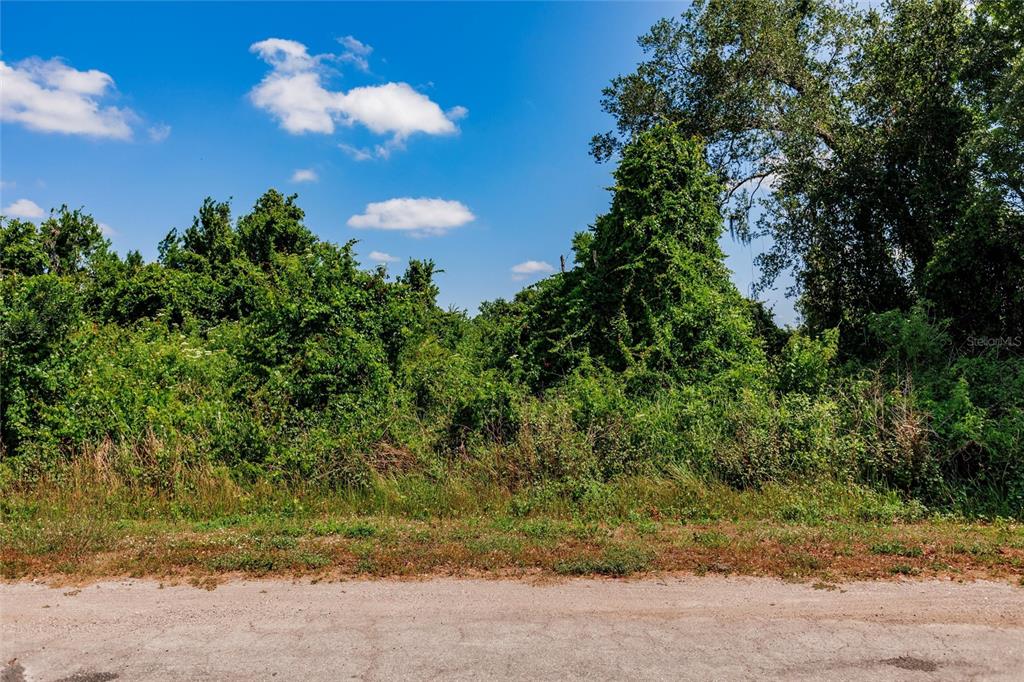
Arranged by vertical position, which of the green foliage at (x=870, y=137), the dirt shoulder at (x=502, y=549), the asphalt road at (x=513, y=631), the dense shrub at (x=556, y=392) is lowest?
the asphalt road at (x=513, y=631)

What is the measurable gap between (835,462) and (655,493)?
2.46 meters

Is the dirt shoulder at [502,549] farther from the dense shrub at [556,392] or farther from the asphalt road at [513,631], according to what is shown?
the dense shrub at [556,392]

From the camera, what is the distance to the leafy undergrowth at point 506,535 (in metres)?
6.22

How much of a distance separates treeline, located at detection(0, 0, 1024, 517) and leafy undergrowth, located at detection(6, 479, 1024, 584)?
498mm

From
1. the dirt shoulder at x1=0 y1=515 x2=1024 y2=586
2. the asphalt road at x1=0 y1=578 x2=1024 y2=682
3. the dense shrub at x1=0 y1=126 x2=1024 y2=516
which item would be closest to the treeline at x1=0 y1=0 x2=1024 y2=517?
the dense shrub at x1=0 y1=126 x2=1024 y2=516

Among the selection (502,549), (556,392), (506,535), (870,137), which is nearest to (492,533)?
(506,535)

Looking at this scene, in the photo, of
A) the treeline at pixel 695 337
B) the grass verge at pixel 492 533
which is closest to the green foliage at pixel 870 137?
the treeline at pixel 695 337

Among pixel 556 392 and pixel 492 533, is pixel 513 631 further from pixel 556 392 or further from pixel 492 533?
pixel 556 392

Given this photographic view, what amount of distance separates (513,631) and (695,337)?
8.92 metres

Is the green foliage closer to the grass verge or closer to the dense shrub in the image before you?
the dense shrub

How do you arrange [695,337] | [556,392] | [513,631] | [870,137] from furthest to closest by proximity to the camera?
1. [870,137]
2. [695,337]
3. [556,392]
4. [513,631]

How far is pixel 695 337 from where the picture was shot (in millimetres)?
12773

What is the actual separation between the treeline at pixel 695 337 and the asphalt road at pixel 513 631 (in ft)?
10.0

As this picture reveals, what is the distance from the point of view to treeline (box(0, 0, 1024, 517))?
900 centimetres
